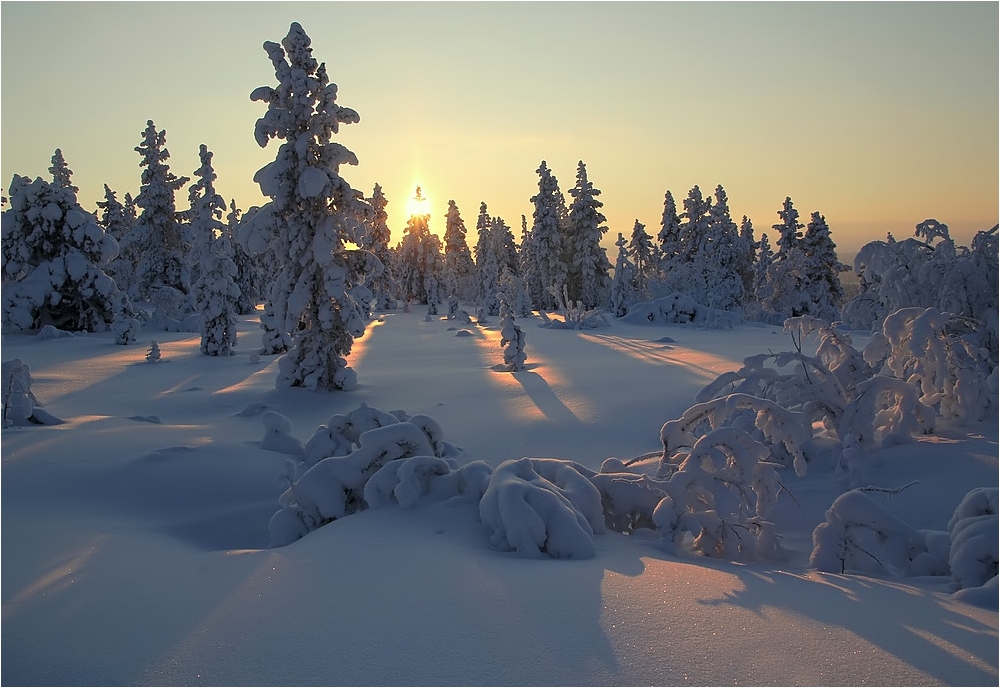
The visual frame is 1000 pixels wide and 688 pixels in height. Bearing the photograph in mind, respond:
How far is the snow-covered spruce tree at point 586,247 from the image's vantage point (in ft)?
169

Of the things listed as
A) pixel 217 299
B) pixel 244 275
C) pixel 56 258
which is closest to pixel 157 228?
pixel 56 258

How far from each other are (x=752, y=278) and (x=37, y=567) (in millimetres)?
58708

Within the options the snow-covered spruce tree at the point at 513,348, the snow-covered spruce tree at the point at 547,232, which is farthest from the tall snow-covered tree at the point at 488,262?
the snow-covered spruce tree at the point at 513,348

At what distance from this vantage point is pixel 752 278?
57625 mm

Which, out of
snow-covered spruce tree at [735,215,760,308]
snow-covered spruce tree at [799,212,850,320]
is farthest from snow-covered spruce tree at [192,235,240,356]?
snow-covered spruce tree at [735,215,760,308]

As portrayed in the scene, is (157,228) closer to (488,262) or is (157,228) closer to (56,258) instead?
(56,258)

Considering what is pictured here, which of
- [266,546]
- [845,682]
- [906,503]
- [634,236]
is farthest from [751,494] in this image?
[634,236]

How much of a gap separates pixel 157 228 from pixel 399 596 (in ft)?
130

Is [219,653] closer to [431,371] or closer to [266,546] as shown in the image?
[266,546]

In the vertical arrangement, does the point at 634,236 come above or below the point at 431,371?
above

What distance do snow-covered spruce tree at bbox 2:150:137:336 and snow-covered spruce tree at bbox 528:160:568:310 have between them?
2902cm

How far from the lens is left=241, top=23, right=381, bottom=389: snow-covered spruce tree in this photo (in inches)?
624

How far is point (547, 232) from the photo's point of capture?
51438 millimetres

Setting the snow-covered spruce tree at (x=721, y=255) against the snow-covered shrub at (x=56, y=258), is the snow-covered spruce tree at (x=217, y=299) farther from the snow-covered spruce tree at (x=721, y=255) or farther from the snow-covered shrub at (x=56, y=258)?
the snow-covered spruce tree at (x=721, y=255)
